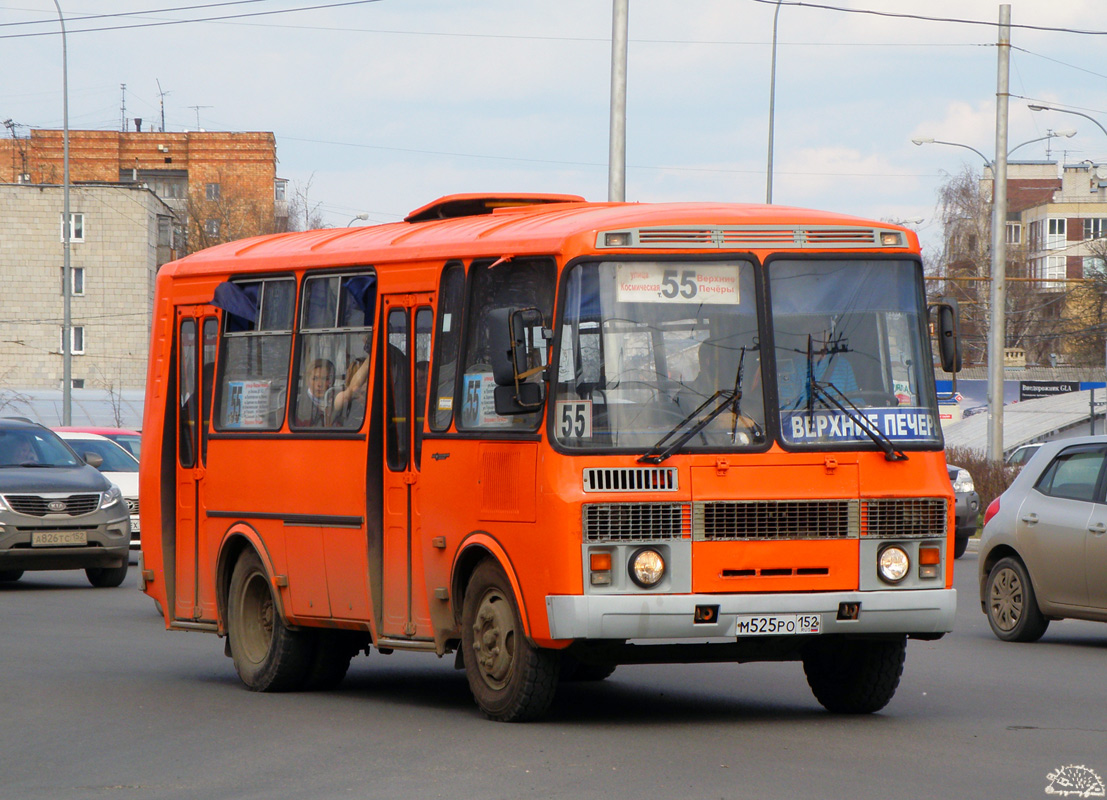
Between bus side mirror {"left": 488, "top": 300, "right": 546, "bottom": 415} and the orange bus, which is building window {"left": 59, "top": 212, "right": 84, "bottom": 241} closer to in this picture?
the orange bus

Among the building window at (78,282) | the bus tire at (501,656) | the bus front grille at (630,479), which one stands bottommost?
the bus tire at (501,656)

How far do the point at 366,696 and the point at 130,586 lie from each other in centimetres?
1098

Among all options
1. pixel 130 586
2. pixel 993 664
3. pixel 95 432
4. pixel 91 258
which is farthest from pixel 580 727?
pixel 91 258

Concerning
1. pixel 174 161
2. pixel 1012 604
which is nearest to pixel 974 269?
pixel 174 161

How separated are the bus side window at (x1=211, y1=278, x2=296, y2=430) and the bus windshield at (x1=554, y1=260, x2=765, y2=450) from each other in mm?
3006

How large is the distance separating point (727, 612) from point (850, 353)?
5.01ft

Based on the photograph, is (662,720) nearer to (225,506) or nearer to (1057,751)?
(1057,751)

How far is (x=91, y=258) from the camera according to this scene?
7500 centimetres

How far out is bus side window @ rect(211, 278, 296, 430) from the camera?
37.2ft

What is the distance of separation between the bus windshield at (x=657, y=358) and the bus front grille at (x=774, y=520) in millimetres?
319

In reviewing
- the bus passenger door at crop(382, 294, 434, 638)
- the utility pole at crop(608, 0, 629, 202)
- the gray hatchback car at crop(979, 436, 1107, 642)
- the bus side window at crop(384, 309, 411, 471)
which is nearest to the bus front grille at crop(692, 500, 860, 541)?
the bus passenger door at crop(382, 294, 434, 638)

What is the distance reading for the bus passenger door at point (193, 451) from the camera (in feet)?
39.7

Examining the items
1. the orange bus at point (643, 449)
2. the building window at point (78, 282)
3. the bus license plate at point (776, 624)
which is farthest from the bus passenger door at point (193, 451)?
the building window at point (78, 282)

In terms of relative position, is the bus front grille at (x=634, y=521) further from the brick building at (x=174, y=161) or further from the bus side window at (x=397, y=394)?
the brick building at (x=174, y=161)
